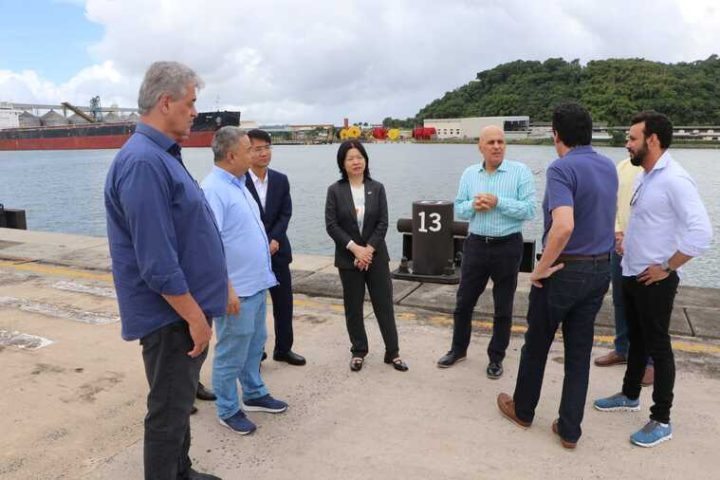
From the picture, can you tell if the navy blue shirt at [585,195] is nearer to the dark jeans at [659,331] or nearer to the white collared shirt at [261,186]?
the dark jeans at [659,331]

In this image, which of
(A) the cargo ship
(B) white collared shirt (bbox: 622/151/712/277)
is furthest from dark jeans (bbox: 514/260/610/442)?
(A) the cargo ship

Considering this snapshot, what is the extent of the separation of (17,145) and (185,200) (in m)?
107

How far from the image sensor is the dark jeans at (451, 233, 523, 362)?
4.12 m

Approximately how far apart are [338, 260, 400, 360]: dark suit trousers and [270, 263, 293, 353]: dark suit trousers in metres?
0.47

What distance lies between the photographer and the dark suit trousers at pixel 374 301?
4387 millimetres

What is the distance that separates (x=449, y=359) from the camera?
171 inches

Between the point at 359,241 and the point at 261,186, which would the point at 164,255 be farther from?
the point at 359,241

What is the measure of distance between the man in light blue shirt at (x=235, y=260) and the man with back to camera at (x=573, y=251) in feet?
5.55

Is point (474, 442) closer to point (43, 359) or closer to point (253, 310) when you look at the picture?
point (253, 310)

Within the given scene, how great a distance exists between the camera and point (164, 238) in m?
2.12

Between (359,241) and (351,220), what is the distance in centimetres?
18

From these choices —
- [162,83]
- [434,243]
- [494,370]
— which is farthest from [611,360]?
[162,83]

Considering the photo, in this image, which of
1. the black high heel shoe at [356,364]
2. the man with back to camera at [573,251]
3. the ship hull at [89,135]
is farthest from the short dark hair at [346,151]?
the ship hull at [89,135]

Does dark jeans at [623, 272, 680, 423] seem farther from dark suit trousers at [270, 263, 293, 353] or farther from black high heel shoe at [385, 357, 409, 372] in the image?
dark suit trousers at [270, 263, 293, 353]
